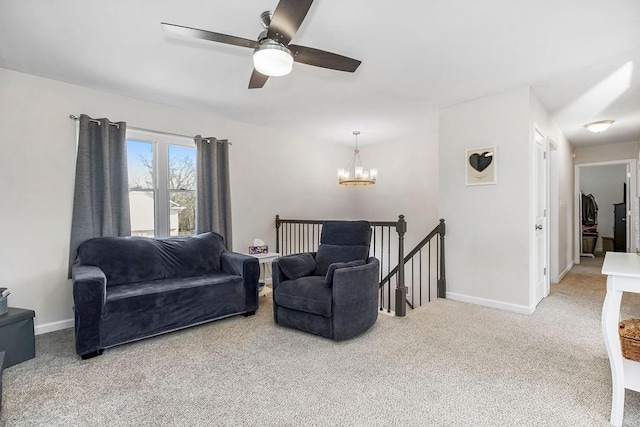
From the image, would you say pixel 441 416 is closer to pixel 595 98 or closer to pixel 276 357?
pixel 276 357

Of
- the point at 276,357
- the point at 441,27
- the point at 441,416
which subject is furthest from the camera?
the point at 276,357

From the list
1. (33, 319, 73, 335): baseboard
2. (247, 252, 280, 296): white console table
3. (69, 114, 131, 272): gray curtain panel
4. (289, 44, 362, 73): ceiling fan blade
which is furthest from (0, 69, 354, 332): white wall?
(289, 44, 362, 73): ceiling fan blade

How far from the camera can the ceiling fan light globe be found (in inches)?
73.5

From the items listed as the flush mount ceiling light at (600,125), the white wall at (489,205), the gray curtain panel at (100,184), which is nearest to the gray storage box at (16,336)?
the gray curtain panel at (100,184)

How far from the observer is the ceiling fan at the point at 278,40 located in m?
1.68

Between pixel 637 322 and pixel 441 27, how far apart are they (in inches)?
91.6

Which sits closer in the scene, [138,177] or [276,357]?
[276,357]

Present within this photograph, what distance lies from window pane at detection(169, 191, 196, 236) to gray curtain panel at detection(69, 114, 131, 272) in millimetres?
598

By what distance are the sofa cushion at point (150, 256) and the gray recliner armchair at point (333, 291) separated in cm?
98

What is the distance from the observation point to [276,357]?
8.15ft

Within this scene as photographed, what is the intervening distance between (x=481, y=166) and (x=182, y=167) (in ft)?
12.1

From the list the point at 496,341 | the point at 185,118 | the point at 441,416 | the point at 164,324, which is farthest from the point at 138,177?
the point at 496,341

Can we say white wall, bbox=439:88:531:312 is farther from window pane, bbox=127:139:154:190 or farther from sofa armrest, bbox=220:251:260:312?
window pane, bbox=127:139:154:190

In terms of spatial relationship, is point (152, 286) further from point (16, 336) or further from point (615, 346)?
point (615, 346)
